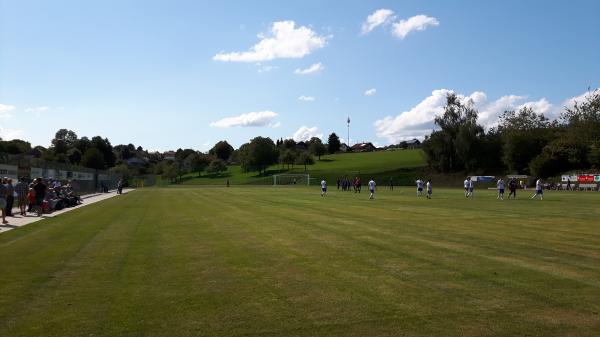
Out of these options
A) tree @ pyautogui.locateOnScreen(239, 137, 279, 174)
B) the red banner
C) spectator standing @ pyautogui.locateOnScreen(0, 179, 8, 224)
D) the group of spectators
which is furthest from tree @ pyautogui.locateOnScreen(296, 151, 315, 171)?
spectator standing @ pyautogui.locateOnScreen(0, 179, 8, 224)

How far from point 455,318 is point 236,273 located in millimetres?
4060

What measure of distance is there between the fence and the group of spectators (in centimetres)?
118

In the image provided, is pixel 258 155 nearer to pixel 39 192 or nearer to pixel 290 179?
pixel 290 179

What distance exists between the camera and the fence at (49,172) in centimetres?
2812

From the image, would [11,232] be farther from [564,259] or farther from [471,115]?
[471,115]

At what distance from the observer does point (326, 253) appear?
1110cm

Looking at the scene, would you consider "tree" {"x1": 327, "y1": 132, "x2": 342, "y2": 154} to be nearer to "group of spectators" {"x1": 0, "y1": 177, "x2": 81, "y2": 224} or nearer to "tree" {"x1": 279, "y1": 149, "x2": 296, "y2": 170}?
"tree" {"x1": 279, "y1": 149, "x2": 296, "y2": 170}

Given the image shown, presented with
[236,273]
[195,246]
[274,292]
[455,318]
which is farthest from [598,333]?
[195,246]

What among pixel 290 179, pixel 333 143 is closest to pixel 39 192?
pixel 290 179

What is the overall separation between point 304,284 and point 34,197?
19210 mm

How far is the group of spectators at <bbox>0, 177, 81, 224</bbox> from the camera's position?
2083cm

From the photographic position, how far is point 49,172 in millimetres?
37969

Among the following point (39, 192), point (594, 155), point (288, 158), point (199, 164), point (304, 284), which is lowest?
point (304, 284)

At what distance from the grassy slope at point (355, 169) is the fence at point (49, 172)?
52988 millimetres
